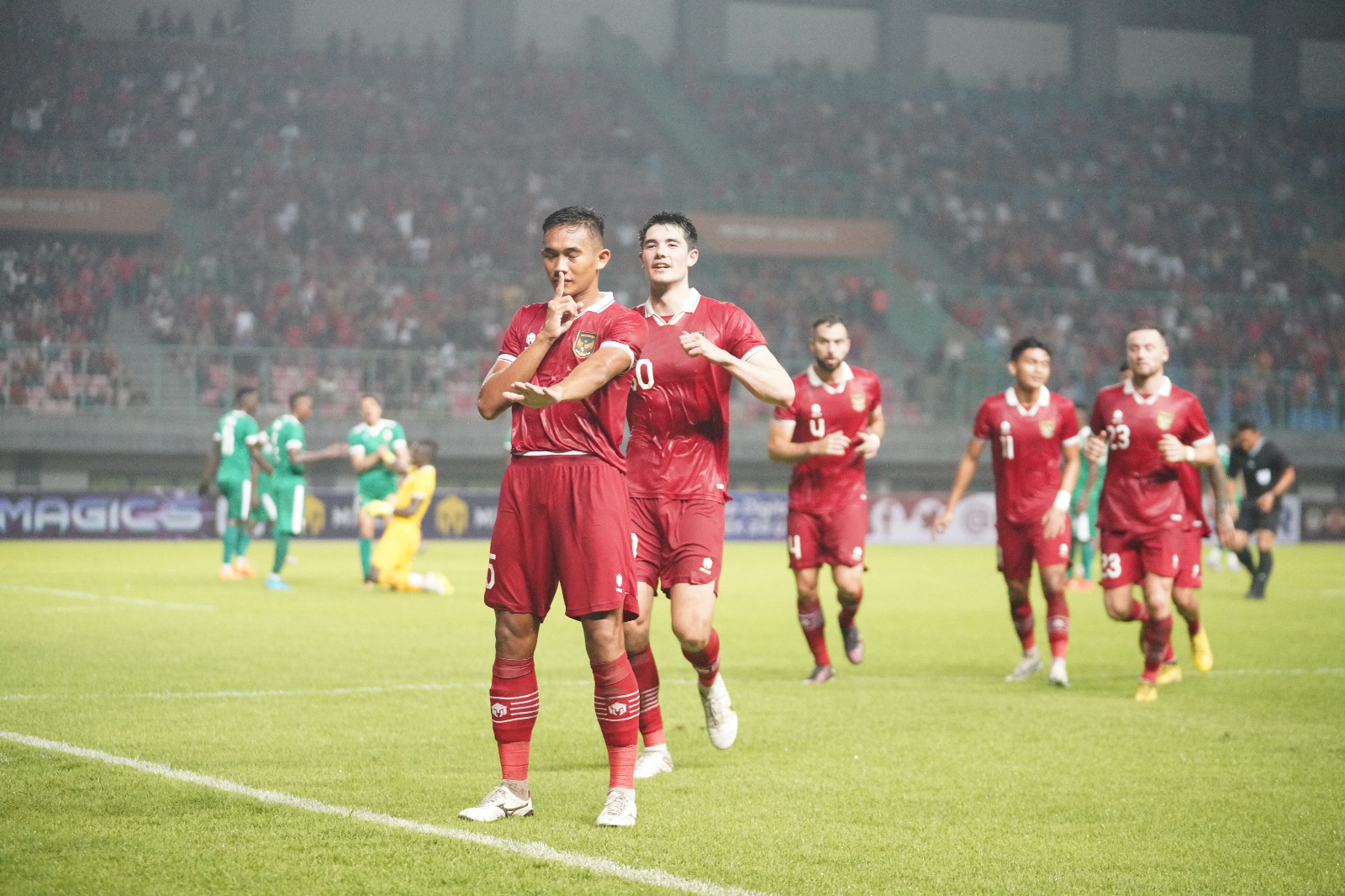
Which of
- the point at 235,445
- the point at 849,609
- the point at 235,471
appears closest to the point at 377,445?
the point at 235,445

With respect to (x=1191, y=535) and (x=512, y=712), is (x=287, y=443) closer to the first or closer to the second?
(x=1191, y=535)

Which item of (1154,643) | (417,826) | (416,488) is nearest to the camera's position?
(417,826)

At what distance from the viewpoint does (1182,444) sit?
32.3ft

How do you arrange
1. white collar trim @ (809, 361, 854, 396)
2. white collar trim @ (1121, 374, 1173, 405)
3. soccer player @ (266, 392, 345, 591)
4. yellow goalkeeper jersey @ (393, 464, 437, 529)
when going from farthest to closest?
soccer player @ (266, 392, 345, 591)
yellow goalkeeper jersey @ (393, 464, 437, 529)
white collar trim @ (809, 361, 854, 396)
white collar trim @ (1121, 374, 1173, 405)

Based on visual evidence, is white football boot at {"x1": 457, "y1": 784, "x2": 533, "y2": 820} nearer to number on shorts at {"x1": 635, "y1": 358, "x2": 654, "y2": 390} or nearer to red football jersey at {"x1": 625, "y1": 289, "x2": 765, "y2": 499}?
red football jersey at {"x1": 625, "y1": 289, "x2": 765, "y2": 499}

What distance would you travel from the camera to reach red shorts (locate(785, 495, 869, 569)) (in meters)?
10.3

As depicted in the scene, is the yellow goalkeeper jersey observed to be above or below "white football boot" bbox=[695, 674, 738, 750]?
above

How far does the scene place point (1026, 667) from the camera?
10719mm

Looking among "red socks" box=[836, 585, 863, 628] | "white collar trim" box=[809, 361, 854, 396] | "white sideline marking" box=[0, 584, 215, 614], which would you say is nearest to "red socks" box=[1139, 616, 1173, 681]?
"red socks" box=[836, 585, 863, 628]

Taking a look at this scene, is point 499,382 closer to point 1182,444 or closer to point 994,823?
point 994,823

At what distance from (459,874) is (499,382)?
171 cm

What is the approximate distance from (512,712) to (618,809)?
0.55 meters

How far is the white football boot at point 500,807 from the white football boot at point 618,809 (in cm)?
29

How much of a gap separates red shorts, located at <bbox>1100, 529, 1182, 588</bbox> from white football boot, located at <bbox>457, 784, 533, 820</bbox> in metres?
5.50
